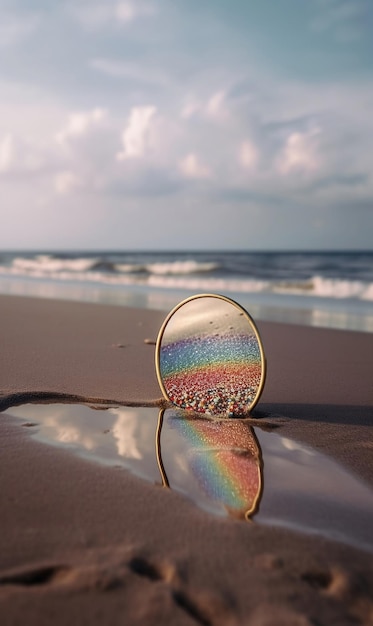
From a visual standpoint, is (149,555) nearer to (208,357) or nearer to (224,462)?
(224,462)

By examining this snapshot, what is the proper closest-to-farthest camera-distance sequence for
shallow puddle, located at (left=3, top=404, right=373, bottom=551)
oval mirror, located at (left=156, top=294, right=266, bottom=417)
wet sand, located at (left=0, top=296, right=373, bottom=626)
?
wet sand, located at (left=0, top=296, right=373, bottom=626) → shallow puddle, located at (left=3, top=404, right=373, bottom=551) → oval mirror, located at (left=156, top=294, right=266, bottom=417)

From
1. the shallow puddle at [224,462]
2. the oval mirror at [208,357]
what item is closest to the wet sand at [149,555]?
the shallow puddle at [224,462]

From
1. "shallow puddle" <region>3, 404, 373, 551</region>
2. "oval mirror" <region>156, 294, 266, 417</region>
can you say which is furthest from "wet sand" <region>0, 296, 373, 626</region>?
"oval mirror" <region>156, 294, 266, 417</region>

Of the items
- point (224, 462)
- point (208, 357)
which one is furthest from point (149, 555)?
point (208, 357)

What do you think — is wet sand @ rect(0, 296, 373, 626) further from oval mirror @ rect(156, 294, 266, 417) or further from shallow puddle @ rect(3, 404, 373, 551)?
oval mirror @ rect(156, 294, 266, 417)

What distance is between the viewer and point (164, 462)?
88.0 inches

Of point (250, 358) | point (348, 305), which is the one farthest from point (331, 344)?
point (348, 305)

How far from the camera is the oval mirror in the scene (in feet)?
9.66

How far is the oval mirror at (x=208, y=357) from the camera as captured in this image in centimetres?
295

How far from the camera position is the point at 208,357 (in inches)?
120

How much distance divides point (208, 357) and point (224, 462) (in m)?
0.84

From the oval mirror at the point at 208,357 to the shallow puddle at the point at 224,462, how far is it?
15 centimetres

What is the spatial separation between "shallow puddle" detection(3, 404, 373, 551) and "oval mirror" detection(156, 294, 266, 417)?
0.15m

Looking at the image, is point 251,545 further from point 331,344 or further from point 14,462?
point 331,344
